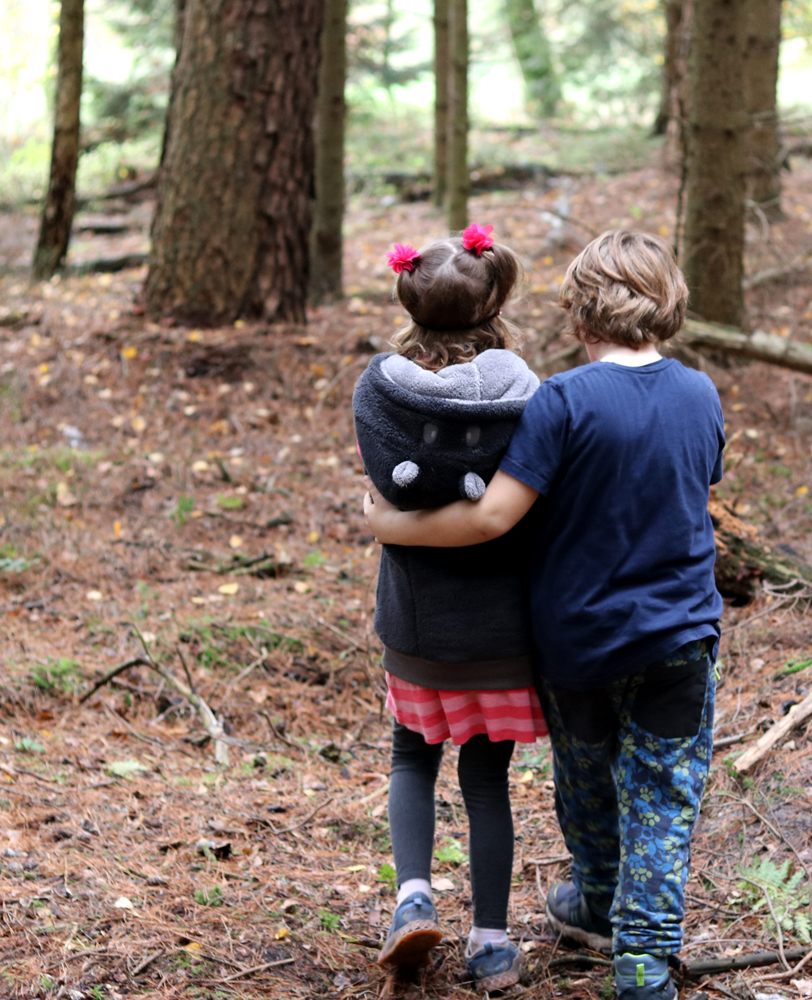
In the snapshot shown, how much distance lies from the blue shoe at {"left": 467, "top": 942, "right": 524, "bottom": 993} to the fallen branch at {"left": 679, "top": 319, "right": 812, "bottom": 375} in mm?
4466

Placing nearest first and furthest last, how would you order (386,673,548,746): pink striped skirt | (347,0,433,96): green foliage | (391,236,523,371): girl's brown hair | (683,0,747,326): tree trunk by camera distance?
(391,236,523,371): girl's brown hair → (386,673,548,746): pink striped skirt → (683,0,747,326): tree trunk → (347,0,433,96): green foliage

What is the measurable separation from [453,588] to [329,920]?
47.4 inches

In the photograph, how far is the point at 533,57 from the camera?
23.0m

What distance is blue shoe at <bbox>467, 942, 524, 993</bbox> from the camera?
8.32 ft

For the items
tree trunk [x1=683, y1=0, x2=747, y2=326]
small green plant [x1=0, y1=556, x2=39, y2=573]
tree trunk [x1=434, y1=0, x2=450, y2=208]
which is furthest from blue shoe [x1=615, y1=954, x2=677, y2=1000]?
tree trunk [x1=434, y1=0, x2=450, y2=208]

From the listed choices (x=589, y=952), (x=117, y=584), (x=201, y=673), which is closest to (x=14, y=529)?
(x=117, y=584)

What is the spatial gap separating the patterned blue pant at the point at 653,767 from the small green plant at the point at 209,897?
1.25 meters

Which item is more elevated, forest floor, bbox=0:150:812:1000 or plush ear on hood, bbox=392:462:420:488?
plush ear on hood, bbox=392:462:420:488

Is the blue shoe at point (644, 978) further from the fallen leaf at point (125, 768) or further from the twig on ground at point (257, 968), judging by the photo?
the fallen leaf at point (125, 768)

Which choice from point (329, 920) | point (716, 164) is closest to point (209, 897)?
point (329, 920)

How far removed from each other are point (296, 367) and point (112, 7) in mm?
12817

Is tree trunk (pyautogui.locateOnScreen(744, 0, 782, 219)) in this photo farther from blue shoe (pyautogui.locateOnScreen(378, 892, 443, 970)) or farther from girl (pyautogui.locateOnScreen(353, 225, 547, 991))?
blue shoe (pyautogui.locateOnScreen(378, 892, 443, 970))

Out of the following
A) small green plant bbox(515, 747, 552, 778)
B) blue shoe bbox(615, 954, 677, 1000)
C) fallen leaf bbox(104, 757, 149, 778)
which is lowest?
small green plant bbox(515, 747, 552, 778)

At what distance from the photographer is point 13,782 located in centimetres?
355
